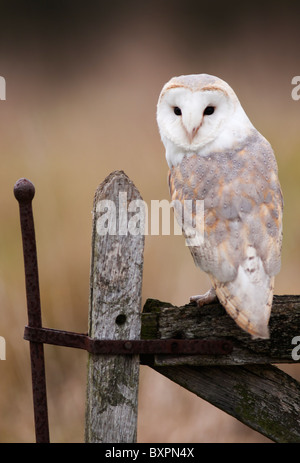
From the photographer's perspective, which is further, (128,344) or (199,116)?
(199,116)

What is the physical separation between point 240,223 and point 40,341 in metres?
0.40

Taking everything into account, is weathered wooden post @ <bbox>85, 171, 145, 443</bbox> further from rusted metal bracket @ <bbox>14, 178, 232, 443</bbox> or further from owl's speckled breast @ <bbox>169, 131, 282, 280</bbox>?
owl's speckled breast @ <bbox>169, 131, 282, 280</bbox>

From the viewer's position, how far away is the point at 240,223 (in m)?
1.15

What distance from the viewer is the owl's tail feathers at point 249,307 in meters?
1.06

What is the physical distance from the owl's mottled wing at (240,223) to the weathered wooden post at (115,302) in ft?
0.49

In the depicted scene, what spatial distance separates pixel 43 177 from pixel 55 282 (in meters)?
0.37

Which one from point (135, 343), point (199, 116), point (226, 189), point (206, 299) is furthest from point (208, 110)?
point (135, 343)

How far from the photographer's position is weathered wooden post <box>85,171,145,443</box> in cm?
106

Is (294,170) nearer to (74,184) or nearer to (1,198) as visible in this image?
(74,184)

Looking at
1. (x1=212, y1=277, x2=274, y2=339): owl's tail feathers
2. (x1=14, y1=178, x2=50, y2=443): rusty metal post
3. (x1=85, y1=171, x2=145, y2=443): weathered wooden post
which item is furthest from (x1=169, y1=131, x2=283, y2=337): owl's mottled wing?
(x1=14, y1=178, x2=50, y2=443): rusty metal post

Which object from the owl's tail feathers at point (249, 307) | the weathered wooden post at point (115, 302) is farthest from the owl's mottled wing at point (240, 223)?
the weathered wooden post at point (115, 302)

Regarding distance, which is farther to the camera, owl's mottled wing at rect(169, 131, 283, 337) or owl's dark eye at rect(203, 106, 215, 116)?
owl's dark eye at rect(203, 106, 215, 116)

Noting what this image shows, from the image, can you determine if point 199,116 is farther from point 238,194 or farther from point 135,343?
point 135,343
